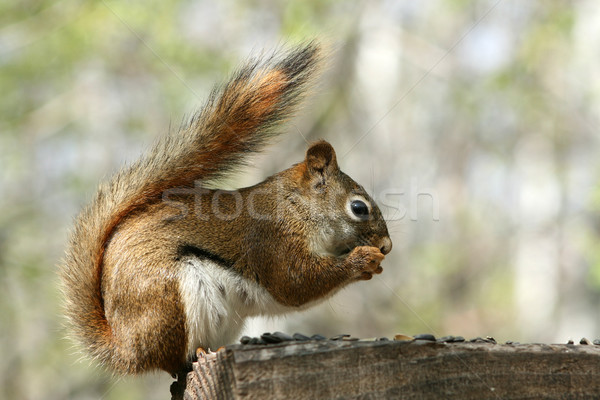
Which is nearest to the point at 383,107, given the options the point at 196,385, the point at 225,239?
the point at 225,239

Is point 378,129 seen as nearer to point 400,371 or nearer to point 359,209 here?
point 359,209

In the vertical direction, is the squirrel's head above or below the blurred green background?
below

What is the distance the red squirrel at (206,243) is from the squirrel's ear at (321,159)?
19 cm

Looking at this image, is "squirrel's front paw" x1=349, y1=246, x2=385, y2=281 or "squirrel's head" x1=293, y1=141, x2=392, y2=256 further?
"squirrel's head" x1=293, y1=141, x2=392, y2=256

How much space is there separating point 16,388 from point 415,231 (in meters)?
7.13

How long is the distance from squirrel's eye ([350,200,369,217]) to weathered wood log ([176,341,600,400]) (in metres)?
1.38

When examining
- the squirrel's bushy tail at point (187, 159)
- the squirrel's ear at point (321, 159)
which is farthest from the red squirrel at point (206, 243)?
the squirrel's ear at point (321, 159)

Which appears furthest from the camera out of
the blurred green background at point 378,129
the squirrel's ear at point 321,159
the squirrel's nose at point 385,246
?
the blurred green background at point 378,129

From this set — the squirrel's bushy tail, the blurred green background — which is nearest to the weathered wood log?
the squirrel's bushy tail

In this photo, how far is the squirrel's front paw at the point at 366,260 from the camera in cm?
285

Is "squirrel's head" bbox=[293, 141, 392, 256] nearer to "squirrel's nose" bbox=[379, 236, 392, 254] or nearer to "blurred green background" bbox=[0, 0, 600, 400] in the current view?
"squirrel's nose" bbox=[379, 236, 392, 254]

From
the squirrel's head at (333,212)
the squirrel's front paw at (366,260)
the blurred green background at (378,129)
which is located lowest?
the squirrel's front paw at (366,260)

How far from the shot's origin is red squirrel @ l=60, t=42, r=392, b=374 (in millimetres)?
2441

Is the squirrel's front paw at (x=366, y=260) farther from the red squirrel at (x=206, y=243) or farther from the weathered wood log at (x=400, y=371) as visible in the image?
the weathered wood log at (x=400, y=371)
